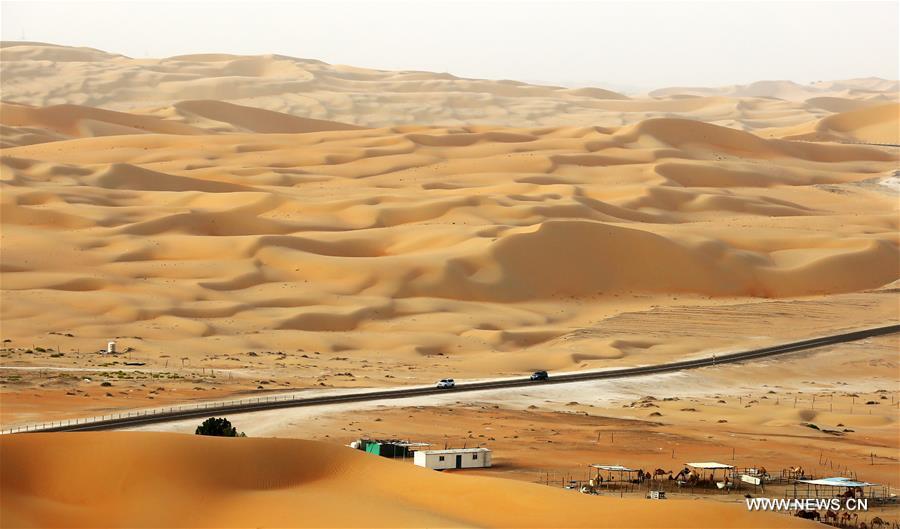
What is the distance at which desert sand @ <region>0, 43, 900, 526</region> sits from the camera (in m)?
40.2

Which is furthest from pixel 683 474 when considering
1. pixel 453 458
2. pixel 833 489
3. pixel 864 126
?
pixel 864 126

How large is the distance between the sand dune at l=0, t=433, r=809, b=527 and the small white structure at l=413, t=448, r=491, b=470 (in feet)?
20.4

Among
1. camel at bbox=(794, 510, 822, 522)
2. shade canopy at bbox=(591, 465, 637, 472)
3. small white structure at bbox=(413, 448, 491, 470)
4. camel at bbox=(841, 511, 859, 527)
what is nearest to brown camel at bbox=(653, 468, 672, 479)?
shade canopy at bbox=(591, 465, 637, 472)

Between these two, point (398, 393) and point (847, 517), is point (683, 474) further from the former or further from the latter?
point (398, 393)

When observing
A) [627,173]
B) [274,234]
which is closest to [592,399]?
[274,234]

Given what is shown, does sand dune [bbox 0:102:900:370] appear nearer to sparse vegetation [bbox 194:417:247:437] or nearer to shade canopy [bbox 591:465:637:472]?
sparse vegetation [bbox 194:417:247:437]

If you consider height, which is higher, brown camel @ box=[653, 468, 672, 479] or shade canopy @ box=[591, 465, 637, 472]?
shade canopy @ box=[591, 465, 637, 472]

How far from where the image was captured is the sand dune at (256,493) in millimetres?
23859

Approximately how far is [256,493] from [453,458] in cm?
1015

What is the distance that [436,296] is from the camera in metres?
71.7

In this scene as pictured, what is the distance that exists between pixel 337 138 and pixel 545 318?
236ft

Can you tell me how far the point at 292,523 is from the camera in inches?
925

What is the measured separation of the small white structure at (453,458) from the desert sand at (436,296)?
525mm

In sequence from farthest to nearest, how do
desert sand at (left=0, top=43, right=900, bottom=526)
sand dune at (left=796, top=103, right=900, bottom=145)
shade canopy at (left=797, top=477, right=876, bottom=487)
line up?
sand dune at (left=796, top=103, right=900, bottom=145) → desert sand at (left=0, top=43, right=900, bottom=526) → shade canopy at (left=797, top=477, right=876, bottom=487)
